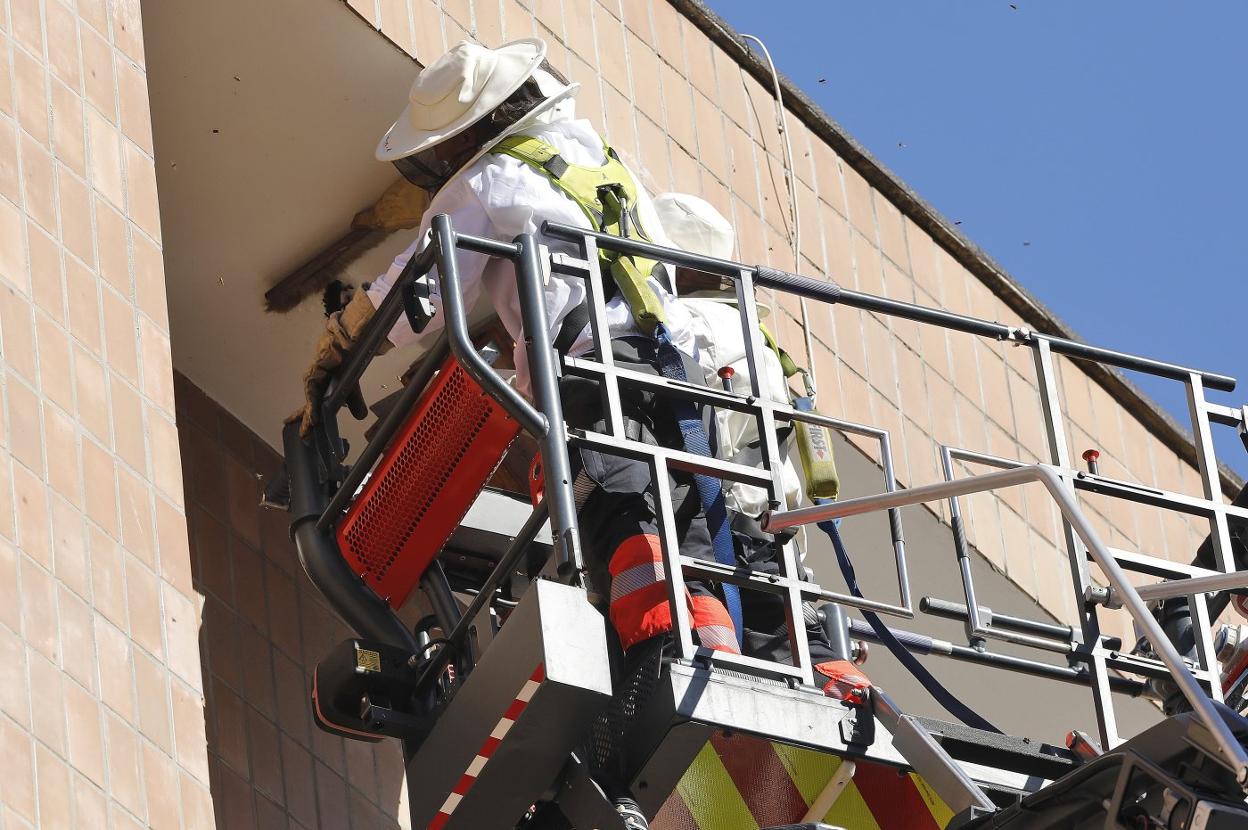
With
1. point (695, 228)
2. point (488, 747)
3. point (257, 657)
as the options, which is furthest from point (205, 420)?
point (488, 747)

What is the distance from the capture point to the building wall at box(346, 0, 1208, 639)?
8.31 meters

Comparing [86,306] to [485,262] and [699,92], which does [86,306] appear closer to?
[485,262]

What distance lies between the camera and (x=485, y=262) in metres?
6.44

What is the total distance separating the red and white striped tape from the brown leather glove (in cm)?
149

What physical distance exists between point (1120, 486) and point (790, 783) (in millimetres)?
1299

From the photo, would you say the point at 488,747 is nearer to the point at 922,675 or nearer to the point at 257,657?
the point at 922,675

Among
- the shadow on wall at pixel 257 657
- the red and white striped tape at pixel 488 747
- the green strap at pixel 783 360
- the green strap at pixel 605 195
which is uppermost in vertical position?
the green strap at pixel 605 195

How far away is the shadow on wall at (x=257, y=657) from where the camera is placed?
7.67 metres

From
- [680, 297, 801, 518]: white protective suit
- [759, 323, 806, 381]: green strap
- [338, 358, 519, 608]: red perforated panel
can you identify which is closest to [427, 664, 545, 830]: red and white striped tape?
[338, 358, 519, 608]: red perforated panel

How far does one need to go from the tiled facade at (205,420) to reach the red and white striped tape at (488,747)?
0.64m

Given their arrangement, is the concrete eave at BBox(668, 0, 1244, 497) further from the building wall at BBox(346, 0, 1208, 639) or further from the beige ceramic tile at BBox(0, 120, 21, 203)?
the beige ceramic tile at BBox(0, 120, 21, 203)

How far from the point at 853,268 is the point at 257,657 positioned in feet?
9.47

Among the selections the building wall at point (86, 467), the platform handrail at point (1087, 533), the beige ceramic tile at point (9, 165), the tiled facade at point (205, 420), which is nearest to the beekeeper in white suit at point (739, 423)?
the platform handrail at point (1087, 533)

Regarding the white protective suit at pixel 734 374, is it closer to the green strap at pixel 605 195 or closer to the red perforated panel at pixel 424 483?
the green strap at pixel 605 195
